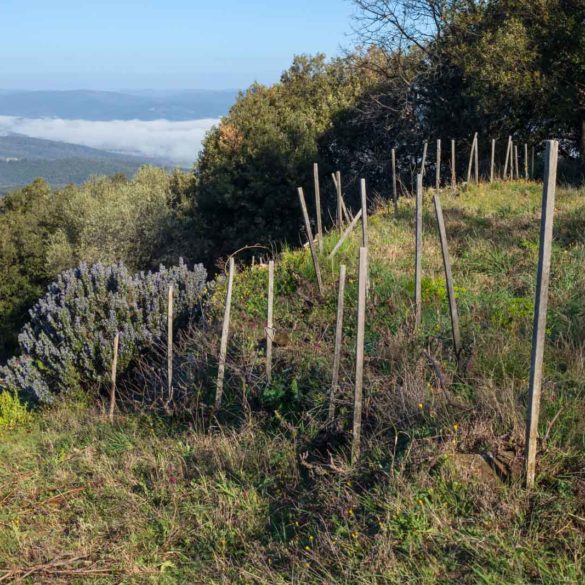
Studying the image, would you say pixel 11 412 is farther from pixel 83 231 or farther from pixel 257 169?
pixel 83 231

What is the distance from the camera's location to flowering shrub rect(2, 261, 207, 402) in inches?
362

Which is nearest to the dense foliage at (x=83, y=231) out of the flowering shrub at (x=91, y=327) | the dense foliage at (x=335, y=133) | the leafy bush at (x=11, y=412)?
the dense foliage at (x=335, y=133)

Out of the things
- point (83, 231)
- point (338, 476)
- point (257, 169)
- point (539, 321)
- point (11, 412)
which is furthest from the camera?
point (83, 231)

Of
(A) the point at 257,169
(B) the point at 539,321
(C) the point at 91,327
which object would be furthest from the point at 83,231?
(B) the point at 539,321

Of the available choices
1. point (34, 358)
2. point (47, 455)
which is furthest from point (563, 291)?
point (34, 358)

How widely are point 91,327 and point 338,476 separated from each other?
609 cm

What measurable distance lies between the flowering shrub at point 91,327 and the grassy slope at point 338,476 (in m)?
1.80

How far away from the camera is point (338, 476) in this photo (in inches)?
171

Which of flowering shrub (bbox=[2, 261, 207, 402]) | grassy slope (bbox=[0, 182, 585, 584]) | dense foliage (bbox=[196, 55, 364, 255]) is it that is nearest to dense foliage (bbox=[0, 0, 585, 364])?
dense foliage (bbox=[196, 55, 364, 255])

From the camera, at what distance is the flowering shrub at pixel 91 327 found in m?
9.19

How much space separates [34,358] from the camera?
9.64 meters

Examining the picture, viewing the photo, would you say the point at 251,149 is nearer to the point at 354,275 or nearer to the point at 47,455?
the point at 354,275

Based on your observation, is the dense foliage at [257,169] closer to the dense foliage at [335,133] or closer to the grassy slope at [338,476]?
the dense foliage at [335,133]

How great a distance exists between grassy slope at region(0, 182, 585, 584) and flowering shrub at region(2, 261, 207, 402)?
71.0 inches
